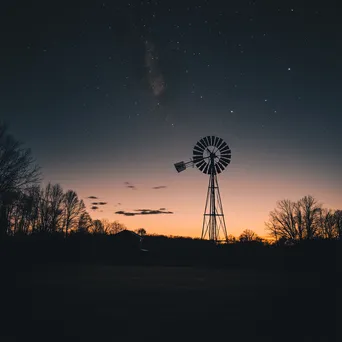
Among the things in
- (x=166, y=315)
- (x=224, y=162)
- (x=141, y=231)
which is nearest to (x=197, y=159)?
(x=224, y=162)

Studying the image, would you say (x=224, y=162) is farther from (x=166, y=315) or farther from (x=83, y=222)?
(x=83, y=222)

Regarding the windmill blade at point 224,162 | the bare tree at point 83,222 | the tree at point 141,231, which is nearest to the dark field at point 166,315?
the windmill blade at point 224,162

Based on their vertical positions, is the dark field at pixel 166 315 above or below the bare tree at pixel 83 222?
below

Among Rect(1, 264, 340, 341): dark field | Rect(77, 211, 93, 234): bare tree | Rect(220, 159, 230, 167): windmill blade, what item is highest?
Rect(220, 159, 230, 167): windmill blade

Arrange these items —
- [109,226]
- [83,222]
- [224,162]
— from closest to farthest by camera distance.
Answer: [224,162], [83,222], [109,226]

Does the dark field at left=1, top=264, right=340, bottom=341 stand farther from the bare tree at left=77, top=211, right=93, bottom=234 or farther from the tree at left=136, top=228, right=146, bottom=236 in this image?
the tree at left=136, top=228, right=146, bottom=236

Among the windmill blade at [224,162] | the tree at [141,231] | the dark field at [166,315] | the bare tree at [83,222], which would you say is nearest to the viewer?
the dark field at [166,315]

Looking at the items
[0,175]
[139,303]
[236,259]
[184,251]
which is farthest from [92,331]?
[184,251]

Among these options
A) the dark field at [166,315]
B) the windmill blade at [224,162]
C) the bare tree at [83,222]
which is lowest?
the dark field at [166,315]

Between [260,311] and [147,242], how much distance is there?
67.5m

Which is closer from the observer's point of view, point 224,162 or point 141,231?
point 224,162

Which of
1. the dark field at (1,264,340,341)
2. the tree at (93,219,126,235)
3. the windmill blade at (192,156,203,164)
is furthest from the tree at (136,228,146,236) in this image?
the dark field at (1,264,340,341)

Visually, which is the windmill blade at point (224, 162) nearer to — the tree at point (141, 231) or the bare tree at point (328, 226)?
the bare tree at point (328, 226)

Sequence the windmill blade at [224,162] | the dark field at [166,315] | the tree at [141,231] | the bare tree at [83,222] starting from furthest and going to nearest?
the tree at [141,231]
the bare tree at [83,222]
the windmill blade at [224,162]
the dark field at [166,315]
